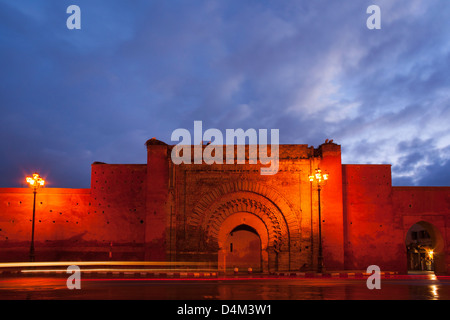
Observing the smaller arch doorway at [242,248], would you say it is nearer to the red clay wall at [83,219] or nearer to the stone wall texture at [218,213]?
the stone wall texture at [218,213]

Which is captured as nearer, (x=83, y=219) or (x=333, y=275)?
(x=333, y=275)

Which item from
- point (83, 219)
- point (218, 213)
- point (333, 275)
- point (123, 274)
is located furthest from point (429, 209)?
point (83, 219)

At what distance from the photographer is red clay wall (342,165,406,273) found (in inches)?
777

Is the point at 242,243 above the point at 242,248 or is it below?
above

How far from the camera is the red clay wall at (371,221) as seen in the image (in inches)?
777

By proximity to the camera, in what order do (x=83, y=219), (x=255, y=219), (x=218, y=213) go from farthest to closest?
(x=83, y=219), (x=255, y=219), (x=218, y=213)

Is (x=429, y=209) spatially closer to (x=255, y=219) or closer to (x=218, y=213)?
(x=255, y=219)

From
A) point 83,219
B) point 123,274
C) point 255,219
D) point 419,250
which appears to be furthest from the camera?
point 419,250

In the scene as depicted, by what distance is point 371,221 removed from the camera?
20.0 m

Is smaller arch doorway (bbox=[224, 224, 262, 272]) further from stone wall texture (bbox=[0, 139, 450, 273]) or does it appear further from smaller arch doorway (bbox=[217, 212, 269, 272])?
stone wall texture (bbox=[0, 139, 450, 273])
